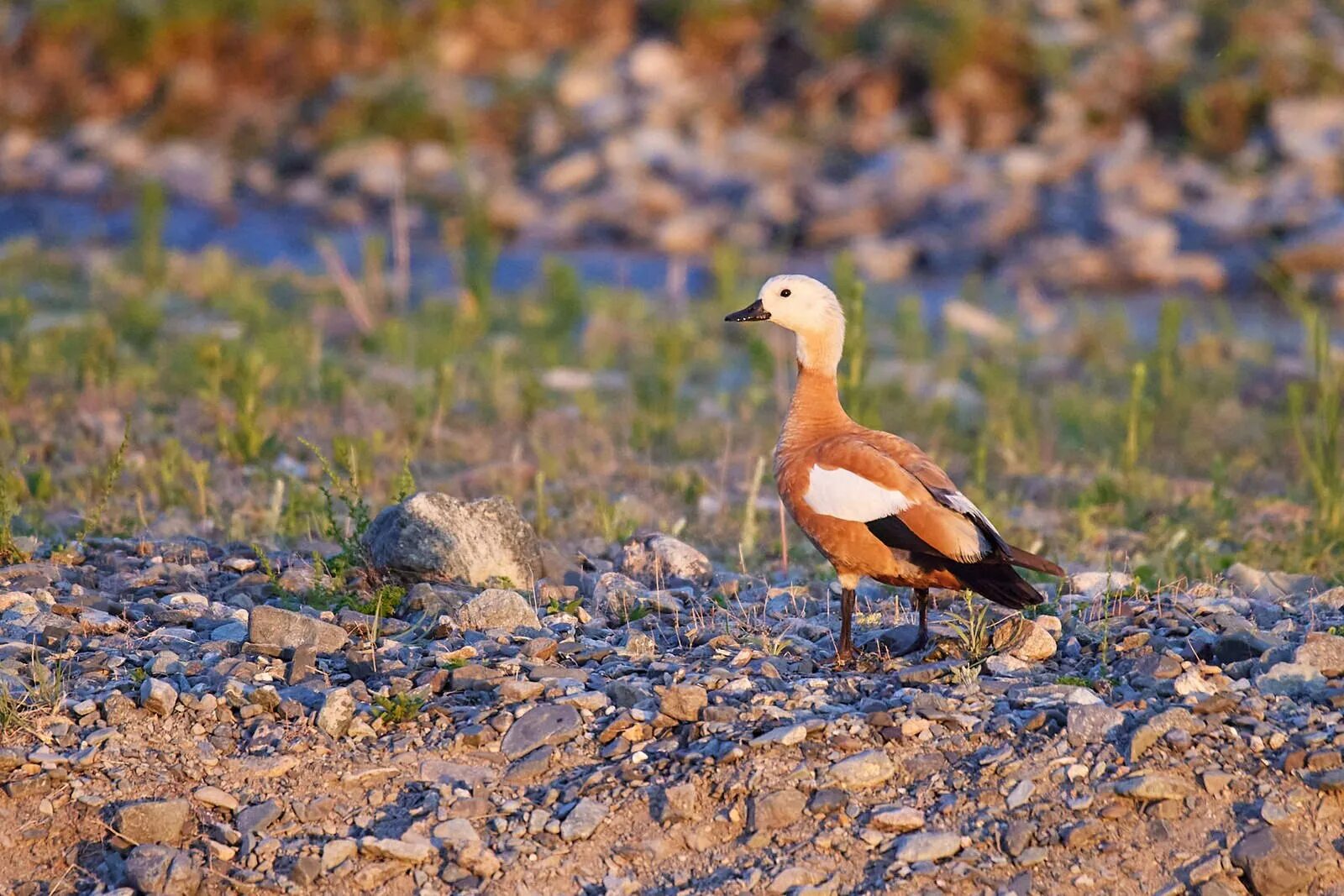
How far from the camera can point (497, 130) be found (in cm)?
1695

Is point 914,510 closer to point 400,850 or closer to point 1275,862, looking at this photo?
point 1275,862

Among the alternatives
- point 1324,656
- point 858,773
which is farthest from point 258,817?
point 1324,656

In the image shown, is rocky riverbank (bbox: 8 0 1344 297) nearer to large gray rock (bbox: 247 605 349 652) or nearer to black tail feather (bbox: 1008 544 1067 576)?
large gray rock (bbox: 247 605 349 652)

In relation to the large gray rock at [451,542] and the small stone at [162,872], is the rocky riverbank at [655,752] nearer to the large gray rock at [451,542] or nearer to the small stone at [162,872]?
the small stone at [162,872]

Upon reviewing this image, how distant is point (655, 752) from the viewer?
13.3ft

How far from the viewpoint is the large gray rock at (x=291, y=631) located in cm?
457

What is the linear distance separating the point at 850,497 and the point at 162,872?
196 centimetres

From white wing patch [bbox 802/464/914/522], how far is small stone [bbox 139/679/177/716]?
1731mm

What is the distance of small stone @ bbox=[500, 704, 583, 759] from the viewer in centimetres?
407

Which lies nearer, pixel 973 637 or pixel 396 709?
pixel 396 709

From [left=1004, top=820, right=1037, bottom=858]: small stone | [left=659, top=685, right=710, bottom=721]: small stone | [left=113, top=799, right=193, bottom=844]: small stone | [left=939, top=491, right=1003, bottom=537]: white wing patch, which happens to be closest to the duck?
[left=939, top=491, right=1003, bottom=537]: white wing patch

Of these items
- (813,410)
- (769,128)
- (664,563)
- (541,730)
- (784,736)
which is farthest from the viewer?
(769,128)

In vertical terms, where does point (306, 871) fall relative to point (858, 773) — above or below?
below

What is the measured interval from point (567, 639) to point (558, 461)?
3.03m
